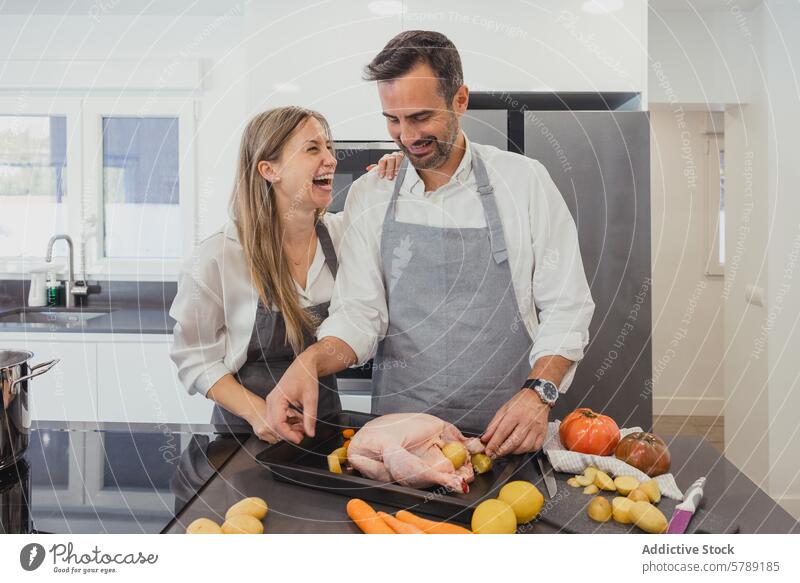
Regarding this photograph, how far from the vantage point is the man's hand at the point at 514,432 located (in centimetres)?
57

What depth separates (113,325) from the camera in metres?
1.01

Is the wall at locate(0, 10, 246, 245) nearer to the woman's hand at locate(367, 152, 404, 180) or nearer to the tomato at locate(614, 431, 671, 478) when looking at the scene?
the woman's hand at locate(367, 152, 404, 180)

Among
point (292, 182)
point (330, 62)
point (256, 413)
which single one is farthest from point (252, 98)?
point (256, 413)

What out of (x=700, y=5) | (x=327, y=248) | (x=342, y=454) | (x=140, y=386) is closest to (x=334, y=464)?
(x=342, y=454)

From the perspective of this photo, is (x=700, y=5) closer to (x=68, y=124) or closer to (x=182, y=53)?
(x=182, y=53)

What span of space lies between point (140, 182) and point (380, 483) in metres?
0.68

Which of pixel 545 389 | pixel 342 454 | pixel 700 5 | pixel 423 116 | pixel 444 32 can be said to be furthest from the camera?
pixel 700 5

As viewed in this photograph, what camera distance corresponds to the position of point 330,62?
95 centimetres

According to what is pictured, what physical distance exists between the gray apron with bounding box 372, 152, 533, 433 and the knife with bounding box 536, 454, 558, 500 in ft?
0.68

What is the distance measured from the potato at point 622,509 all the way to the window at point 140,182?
30.8 inches

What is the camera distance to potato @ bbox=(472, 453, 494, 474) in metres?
0.55

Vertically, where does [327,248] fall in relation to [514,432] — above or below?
above

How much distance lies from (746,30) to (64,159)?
1.26 meters

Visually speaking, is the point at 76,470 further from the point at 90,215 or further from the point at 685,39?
the point at 685,39
